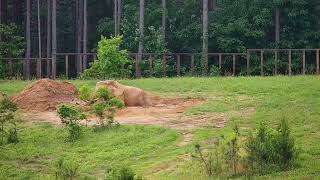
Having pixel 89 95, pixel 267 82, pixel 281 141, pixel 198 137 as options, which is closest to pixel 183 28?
pixel 267 82

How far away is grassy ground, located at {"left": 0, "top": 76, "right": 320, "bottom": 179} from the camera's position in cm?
1188

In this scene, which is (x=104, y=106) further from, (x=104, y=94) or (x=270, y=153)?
(x=270, y=153)

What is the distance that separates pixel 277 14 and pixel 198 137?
22.5 metres

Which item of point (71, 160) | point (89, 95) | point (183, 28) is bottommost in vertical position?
point (71, 160)

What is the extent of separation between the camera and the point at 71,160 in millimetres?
12836

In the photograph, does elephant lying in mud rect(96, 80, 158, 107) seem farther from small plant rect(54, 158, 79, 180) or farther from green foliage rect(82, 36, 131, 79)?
small plant rect(54, 158, 79, 180)

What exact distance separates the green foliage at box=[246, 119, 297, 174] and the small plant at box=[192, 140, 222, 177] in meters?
0.54

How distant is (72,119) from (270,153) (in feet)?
18.1

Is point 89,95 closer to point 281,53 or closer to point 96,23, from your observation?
point 281,53

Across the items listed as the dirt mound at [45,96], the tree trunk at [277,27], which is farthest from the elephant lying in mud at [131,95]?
the tree trunk at [277,27]

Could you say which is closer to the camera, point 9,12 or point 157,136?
point 157,136

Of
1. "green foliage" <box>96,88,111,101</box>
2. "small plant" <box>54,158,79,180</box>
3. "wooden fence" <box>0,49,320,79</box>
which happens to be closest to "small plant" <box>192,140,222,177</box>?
"small plant" <box>54,158,79,180</box>

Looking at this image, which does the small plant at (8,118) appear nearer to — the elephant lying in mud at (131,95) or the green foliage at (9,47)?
the elephant lying in mud at (131,95)

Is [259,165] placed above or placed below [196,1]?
below
